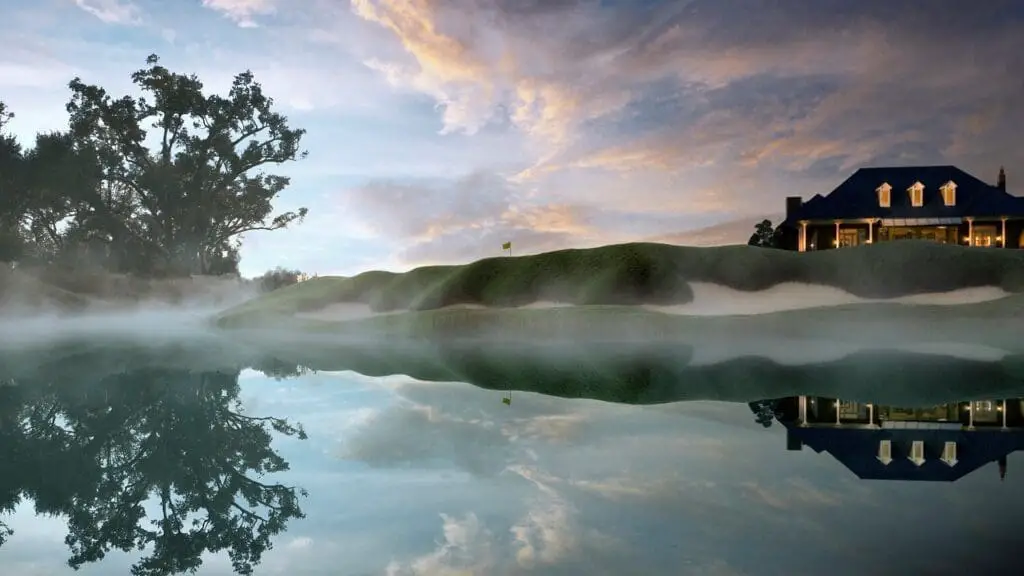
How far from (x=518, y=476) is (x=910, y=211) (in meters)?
40.4

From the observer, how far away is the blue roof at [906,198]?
37.0 m

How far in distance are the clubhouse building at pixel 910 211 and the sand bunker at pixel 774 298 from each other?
1282 cm

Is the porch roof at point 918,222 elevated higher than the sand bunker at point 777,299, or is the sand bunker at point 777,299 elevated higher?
the porch roof at point 918,222

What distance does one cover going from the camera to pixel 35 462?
6.09 meters

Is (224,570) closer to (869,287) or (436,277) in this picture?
(869,287)

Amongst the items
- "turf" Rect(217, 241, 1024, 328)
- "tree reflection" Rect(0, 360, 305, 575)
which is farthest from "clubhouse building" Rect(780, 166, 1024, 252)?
"tree reflection" Rect(0, 360, 305, 575)

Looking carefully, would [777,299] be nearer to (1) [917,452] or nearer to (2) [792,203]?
(2) [792,203]

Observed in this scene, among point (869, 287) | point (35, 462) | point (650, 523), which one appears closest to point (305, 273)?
point (869, 287)

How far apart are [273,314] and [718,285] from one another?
21.6 meters

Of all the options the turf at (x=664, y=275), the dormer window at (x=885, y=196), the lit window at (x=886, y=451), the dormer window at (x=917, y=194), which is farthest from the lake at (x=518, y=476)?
the dormer window at (x=917, y=194)

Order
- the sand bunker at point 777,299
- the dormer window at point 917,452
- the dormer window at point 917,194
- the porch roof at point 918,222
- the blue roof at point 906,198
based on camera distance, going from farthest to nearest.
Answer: the dormer window at point 917,194, the porch roof at point 918,222, the blue roof at point 906,198, the sand bunker at point 777,299, the dormer window at point 917,452

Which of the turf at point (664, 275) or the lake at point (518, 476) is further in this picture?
the turf at point (664, 275)

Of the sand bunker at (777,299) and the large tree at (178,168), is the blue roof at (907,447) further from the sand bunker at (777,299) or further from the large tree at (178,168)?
the large tree at (178,168)

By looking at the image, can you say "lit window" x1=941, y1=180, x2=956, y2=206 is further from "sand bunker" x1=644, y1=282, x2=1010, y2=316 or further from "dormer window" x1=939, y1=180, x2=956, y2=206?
"sand bunker" x1=644, y1=282, x2=1010, y2=316
